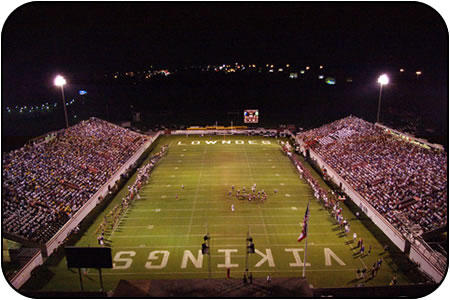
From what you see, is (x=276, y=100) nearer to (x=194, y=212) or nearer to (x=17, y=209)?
(x=194, y=212)

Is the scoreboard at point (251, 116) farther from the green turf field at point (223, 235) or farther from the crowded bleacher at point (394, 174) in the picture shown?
the green turf field at point (223, 235)

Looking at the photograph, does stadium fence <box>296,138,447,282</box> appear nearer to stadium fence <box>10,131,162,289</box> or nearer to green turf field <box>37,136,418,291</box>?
green turf field <box>37,136,418,291</box>

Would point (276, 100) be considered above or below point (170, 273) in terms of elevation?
above

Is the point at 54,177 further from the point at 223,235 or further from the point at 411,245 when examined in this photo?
the point at 411,245

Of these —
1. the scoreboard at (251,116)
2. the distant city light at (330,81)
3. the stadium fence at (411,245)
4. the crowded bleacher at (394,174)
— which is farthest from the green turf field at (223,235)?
the distant city light at (330,81)

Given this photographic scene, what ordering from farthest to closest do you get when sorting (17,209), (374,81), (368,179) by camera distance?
(374,81)
(368,179)
(17,209)

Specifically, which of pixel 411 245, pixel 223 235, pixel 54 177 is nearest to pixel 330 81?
pixel 411 245

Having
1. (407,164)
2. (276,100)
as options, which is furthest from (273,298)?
(276,100)
